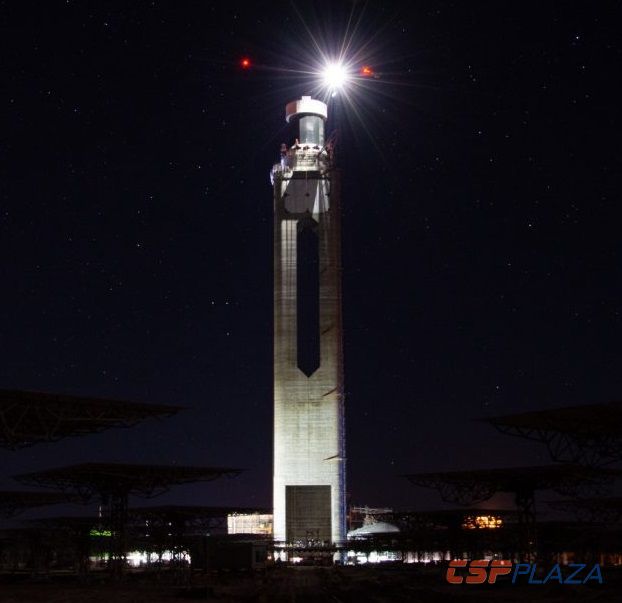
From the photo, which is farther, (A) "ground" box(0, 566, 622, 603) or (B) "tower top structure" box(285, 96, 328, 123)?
(B) "tower top structure" box(285, 96, 328, 123)

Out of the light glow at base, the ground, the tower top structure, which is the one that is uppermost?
the tower top structure

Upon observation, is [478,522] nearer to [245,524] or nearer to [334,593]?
[334,593]

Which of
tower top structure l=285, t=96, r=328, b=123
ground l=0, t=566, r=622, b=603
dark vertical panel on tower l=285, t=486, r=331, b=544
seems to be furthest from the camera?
tower top structure l=285, t=96, r=328, b=123

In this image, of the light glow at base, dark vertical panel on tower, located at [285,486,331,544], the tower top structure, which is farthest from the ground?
the tower top structure

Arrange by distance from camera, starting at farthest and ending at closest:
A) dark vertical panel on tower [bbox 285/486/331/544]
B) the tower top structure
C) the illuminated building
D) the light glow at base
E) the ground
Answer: the illuminated building, the tower top structure, the light glow at base, dark vertical panel on tower [bbox 285/486/331/544], the ground

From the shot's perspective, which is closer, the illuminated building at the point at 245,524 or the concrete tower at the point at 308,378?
the concrete tower at the point at 308,378

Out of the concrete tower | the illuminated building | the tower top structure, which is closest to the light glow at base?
the concrete tower

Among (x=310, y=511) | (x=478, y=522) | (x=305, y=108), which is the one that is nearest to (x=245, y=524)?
(x=478, y=522)

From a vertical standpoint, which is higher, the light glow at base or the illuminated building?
the illuminated building

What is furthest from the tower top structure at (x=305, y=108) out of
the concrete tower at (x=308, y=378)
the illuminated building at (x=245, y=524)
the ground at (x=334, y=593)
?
the illuminated building at (x=245, y=524)

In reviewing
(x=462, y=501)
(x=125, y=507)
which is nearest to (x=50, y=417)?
(x=125, y=507)

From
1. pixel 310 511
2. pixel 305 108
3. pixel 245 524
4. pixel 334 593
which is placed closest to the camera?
pixel 334 593

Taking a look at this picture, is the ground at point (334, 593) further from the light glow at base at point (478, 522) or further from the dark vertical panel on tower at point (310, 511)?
the light glow at base at point (478, 522)

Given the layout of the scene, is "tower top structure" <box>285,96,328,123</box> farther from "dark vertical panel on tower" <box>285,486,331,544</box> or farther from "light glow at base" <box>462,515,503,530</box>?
"light glow at base" <box>462,515,503,530</box>
